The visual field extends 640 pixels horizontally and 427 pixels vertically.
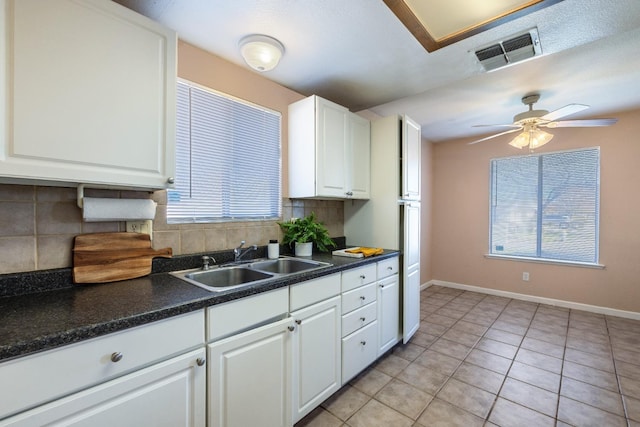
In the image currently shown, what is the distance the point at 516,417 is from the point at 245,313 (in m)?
1.80

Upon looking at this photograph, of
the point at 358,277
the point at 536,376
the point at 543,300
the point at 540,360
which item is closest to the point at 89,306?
the point at 358,277

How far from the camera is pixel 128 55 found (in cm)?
122

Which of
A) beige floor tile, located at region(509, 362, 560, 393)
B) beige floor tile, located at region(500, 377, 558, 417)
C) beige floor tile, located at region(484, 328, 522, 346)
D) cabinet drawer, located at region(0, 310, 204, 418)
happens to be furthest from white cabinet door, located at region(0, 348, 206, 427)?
beige floor tile, located at region(484, 328, 522, 346)

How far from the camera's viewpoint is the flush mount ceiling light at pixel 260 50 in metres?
1.70

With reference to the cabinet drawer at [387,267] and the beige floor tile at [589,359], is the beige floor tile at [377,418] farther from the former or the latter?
the beige floor tile at [589,359]

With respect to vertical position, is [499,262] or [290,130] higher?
[290,130]

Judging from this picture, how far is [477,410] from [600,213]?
122 inches

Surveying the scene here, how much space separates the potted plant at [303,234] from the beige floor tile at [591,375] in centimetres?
215

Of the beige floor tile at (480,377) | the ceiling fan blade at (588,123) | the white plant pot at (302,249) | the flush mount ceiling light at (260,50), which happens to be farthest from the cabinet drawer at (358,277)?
the ceiling fan blade at (588,123)

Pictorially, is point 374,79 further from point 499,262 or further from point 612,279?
point 612,279

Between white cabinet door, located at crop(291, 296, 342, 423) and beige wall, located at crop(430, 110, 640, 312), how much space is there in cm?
332

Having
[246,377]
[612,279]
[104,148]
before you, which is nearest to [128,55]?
[104,148]

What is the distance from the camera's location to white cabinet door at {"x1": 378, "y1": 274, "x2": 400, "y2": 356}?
7.46 feet

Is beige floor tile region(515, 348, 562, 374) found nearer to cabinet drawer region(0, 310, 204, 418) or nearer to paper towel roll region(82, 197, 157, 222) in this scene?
cabinet drawer region(0, 310, 204, 418)
